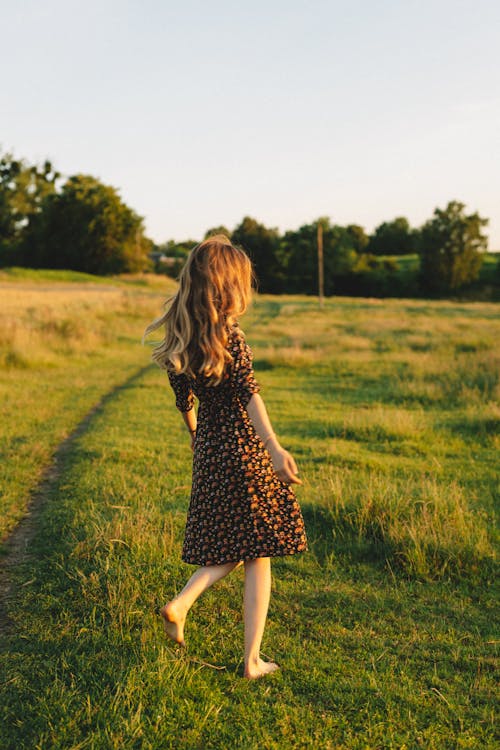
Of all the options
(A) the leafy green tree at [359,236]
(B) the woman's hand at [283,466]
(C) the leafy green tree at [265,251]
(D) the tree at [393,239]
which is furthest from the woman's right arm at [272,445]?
(D) the tree at [393,239]

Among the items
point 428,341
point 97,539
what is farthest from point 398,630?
point 428,341

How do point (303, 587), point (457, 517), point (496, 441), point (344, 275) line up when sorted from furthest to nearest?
1. point (344, 275)
2. point (496, 441)
3. point (457, 517)
4. point (303, 587)

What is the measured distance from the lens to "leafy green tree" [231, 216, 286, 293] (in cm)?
A: 7775

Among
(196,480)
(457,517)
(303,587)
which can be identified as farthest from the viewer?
(457,517)

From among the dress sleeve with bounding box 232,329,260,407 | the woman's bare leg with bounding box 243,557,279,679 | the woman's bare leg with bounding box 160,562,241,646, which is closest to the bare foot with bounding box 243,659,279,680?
the woman's bare leg with bounding box 243,557,279,679

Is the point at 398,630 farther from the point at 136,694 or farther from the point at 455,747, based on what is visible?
the point at 136,694

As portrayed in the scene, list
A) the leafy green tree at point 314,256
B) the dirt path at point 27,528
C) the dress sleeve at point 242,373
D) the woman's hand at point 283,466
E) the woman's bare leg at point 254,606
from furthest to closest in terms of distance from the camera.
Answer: the leafy green tree at point 314,256, the dirt path at point 27,528, the woman's bare leg at point 254,606, the dress sleeve at point 242,373, the woman's hand at point 283,466

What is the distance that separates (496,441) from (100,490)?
5.45m

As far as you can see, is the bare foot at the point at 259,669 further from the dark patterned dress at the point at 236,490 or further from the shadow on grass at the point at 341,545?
the shadow on grass at the point at 341,545

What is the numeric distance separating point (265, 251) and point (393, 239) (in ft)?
91.6

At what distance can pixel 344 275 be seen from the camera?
73250 mm

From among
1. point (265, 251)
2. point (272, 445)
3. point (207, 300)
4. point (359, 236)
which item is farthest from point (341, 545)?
point (359, 236)

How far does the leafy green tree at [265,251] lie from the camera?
255ft

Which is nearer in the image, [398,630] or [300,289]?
[398,630]
